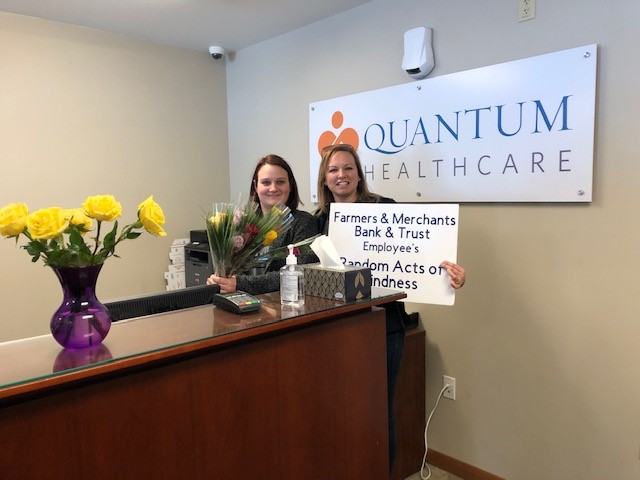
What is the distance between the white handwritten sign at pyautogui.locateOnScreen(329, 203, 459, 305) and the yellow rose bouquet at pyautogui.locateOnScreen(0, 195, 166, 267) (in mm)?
970

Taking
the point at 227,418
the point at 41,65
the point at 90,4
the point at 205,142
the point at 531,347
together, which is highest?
the point at 90,4

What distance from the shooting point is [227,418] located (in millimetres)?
1050

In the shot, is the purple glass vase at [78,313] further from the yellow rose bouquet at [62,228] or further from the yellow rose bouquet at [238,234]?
the yellow rose bouquet at [238,234]

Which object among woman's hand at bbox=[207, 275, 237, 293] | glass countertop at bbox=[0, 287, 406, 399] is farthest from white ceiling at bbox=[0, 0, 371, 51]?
glass countertop at bbox=[0, 287, 406, 399]

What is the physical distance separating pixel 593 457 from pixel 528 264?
808mm

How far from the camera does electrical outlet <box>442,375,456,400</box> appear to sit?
2426mm

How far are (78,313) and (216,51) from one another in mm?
2822

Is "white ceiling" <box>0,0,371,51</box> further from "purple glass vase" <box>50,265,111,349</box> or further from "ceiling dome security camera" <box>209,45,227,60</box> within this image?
"purple glass vase" <box>50,265,111,349</box>

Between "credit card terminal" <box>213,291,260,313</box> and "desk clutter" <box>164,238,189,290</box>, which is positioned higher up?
"credit card terminal" <box>213,291,260,313</box>

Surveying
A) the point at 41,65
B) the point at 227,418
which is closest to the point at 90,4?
the point at 41,65

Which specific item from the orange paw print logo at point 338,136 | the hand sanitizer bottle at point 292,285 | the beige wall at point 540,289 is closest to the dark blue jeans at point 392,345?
the hand sanitizer bottle at point 292,285

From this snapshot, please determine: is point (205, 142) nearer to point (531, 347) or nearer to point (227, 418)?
point (531, 347)

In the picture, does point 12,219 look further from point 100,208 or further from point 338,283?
point 338,283

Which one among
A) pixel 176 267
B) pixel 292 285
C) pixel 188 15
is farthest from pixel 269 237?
pixel 176 267
